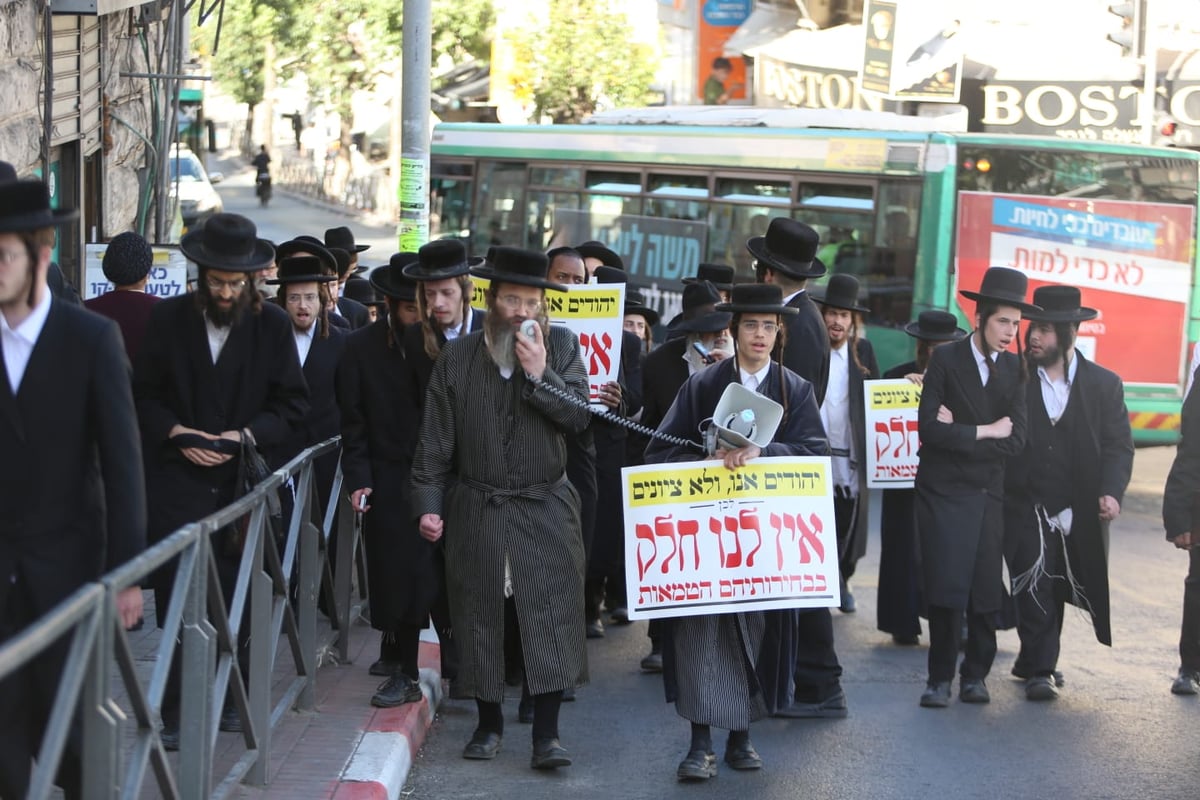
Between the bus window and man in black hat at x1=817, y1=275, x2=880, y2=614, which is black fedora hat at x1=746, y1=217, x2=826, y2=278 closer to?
man in black hat at x1=817, y1=275, x2=880, y2=614

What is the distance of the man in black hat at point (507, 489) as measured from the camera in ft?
20.9

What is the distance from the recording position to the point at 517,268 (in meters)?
6.33

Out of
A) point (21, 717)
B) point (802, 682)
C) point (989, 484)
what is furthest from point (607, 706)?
point (21, 717)

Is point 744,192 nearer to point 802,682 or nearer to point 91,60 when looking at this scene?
point 91,60

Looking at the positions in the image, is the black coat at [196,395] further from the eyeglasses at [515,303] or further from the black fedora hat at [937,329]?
the black fedora hat at [937,329]

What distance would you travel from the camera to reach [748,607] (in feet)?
21.3

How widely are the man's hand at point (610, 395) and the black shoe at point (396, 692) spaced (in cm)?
187

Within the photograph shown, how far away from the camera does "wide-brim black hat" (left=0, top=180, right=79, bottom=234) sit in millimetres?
4133

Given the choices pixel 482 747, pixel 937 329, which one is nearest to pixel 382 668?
pixel 482 747

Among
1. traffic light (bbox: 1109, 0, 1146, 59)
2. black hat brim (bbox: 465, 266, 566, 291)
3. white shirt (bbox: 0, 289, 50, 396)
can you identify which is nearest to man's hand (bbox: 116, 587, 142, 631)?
white shirt (bbox: 0, 289, 50, 396)

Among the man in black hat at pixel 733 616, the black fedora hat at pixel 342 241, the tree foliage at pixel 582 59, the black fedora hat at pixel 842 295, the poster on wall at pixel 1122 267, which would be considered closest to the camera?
the man in black hat at pixel 733 616

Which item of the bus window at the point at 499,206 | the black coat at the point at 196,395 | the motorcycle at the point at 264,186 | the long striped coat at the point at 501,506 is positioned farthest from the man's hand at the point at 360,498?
the motorcycle at the point at 264,186

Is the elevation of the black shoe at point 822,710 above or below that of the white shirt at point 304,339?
below

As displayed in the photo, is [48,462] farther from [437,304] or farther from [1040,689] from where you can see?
[1040,689]
